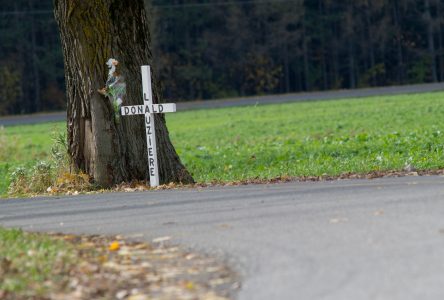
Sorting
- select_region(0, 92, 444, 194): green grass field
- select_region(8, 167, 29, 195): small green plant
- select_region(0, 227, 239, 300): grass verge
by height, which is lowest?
select_region(0, 92, 444, 194): green grass field

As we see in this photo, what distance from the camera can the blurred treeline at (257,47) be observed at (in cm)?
7306

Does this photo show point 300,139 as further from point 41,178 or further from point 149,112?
point 149,112

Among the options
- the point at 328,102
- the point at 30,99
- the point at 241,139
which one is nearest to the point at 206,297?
the point at 241,139

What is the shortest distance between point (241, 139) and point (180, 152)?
4.97 metres

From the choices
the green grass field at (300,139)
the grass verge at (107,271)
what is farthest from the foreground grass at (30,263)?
the green grass field at (300,139)

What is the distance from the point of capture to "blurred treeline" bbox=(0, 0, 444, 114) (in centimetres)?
7306

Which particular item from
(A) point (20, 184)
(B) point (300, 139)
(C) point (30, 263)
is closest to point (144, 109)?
(A) point (20, 184)

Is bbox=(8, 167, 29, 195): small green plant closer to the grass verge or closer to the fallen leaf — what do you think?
the grass verge

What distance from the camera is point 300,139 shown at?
1280 inches

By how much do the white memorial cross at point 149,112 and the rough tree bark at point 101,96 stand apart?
0.89m

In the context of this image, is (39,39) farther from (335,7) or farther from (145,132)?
(145,132)

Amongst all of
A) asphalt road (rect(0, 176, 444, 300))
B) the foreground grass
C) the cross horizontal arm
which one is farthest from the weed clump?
the foreground grass

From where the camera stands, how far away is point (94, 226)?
486 inches

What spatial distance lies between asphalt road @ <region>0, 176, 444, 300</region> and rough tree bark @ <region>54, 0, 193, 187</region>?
95.2 inches
